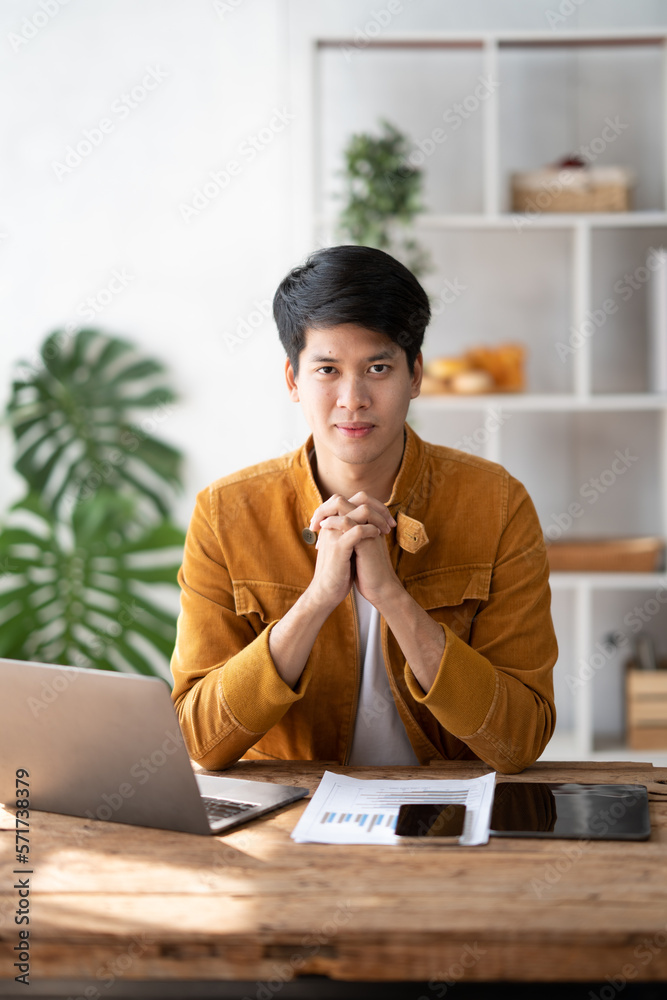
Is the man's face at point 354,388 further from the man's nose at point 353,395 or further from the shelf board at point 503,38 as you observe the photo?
the shelf board at point 503,38

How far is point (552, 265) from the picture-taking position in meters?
3.10

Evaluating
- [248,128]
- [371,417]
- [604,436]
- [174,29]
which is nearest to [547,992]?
[371,417]

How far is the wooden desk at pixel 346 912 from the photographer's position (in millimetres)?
855

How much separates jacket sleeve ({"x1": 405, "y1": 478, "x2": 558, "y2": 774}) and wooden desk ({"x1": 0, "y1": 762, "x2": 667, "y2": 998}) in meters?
0.31

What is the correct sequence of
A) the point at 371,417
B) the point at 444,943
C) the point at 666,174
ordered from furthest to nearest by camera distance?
the point at 666,174 < the point at 371,417 < the point at 444,943

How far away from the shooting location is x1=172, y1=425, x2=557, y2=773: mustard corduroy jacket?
1519 millimetres

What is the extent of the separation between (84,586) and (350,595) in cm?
149

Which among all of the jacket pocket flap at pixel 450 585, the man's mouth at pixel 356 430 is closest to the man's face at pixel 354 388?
the man's mouth at pixel 356 430

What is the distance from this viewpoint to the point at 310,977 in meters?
0.88

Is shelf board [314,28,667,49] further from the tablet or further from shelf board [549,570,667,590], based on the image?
the tablet

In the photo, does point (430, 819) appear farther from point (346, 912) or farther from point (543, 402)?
point (543, 402)

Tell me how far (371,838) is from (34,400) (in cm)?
243

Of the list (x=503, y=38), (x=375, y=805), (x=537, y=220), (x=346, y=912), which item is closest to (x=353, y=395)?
(x=375, y=805)

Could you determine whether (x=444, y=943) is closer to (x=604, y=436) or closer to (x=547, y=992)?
(x=547, y=992)
